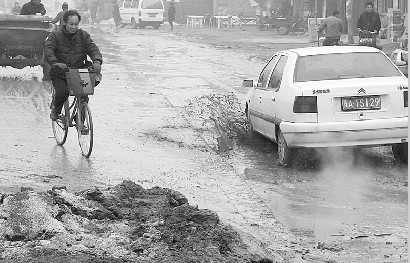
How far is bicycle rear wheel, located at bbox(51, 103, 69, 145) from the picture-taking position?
39.5 ft

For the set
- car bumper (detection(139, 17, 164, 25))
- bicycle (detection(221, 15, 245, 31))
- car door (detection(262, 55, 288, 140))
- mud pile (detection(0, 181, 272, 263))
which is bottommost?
bicycle (detection(221, 15, 245, 31))

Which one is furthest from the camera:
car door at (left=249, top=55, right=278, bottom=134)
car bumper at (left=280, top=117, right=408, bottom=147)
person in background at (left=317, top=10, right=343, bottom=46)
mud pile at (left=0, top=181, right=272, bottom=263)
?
person in background at (left=317, top=10, right=343, bottom=46)

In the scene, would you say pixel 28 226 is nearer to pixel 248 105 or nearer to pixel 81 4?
pixel 248 105

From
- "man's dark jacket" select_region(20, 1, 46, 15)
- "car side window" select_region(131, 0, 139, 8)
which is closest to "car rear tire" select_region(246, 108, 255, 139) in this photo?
"man's dark jacket" select_region(20, 1, 46, 15)

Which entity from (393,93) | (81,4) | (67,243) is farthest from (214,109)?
(81,4)

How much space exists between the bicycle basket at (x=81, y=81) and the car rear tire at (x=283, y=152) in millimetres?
2194

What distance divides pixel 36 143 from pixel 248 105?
2.75m

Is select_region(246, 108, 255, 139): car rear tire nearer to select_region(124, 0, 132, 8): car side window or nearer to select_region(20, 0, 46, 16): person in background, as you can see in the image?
select_region(20, 0, 46, 16): person in background

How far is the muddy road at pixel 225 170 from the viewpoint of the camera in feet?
24.9

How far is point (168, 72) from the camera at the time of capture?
24.7 meters

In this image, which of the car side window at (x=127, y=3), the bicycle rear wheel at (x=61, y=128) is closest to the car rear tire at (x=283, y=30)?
the car side window at (x=127, y=3)

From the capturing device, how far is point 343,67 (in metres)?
11.1

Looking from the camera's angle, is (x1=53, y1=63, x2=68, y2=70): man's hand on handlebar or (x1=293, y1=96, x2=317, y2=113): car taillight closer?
(x1=293, y1=96, x2=317, y2=113): car taillight

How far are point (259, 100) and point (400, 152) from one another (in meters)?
1.93
